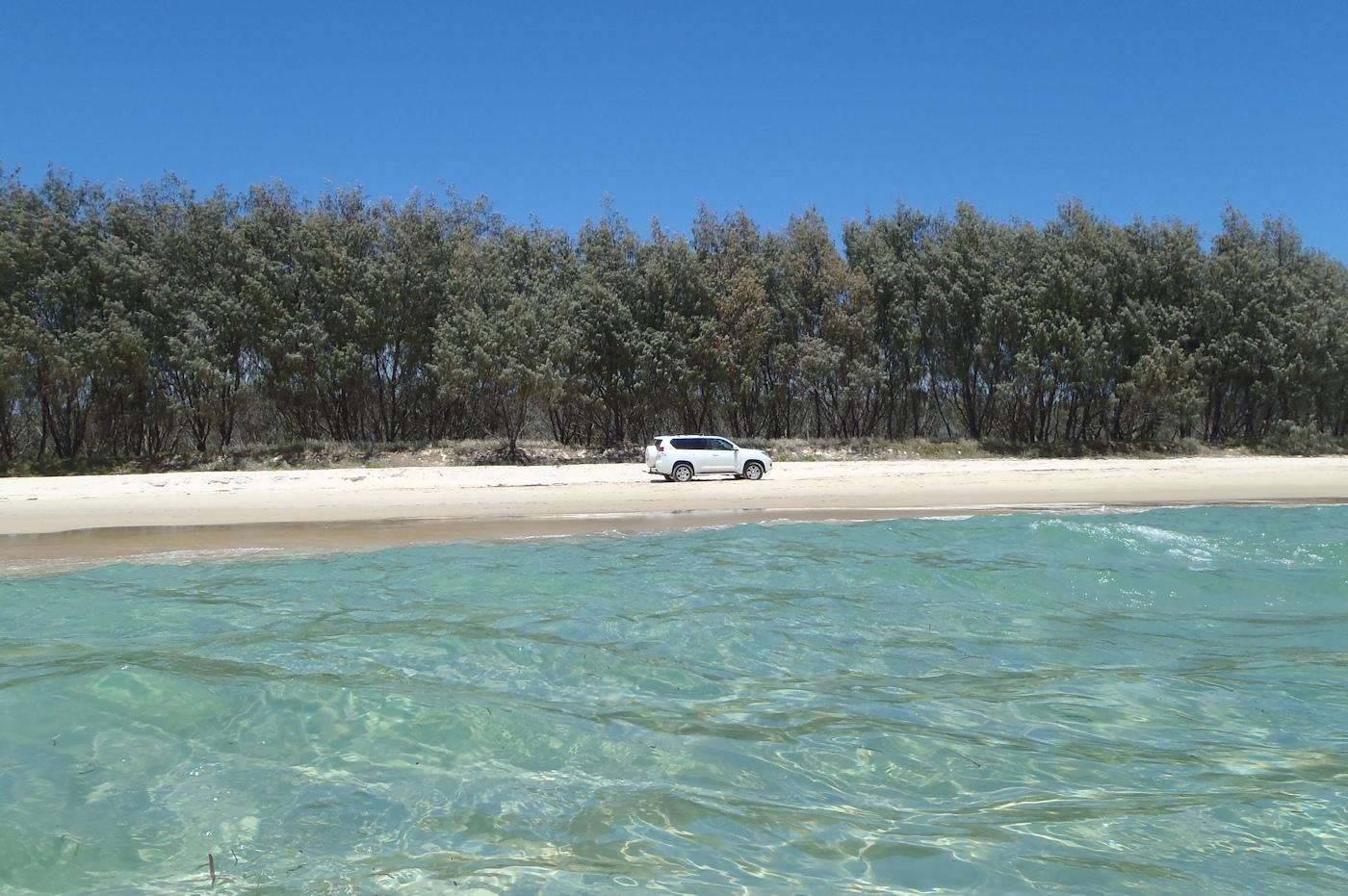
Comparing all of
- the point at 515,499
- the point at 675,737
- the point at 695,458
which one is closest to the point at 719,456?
the point at 695,458

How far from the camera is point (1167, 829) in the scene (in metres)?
4.65

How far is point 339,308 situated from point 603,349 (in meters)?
10.9

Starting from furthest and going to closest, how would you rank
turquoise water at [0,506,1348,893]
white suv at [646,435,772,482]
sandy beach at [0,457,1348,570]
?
white suv at [646,435,772,482], sandy beach at [0,457,1348,570], turquoise water at [0,506,1348,893]

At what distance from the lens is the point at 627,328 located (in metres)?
39.6

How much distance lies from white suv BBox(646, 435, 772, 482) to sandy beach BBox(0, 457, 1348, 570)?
2.26 ft

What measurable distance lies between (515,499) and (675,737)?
18132 mm

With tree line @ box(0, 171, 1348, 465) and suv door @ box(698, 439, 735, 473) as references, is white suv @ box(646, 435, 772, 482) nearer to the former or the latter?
suv door @ box(698, 439, 735, 473)

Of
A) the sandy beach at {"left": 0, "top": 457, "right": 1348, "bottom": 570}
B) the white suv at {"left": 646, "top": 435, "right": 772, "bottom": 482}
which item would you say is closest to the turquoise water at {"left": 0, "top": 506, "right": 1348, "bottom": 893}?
the sandy beach at {"left": 0, "top": 457, "right": 1348, "bottom": 570}

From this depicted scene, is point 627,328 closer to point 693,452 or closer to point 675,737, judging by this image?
point 693,452

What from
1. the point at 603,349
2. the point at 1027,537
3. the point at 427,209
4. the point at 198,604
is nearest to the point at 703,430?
the point at 603,349

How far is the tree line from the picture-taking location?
3541cm

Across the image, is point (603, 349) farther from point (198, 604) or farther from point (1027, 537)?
point (198, 604)

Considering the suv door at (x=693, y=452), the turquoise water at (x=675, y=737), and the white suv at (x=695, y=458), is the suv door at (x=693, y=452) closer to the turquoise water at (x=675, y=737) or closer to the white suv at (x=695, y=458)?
the white suv at (x=695, y=458)

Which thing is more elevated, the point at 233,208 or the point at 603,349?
the point at 233,208
